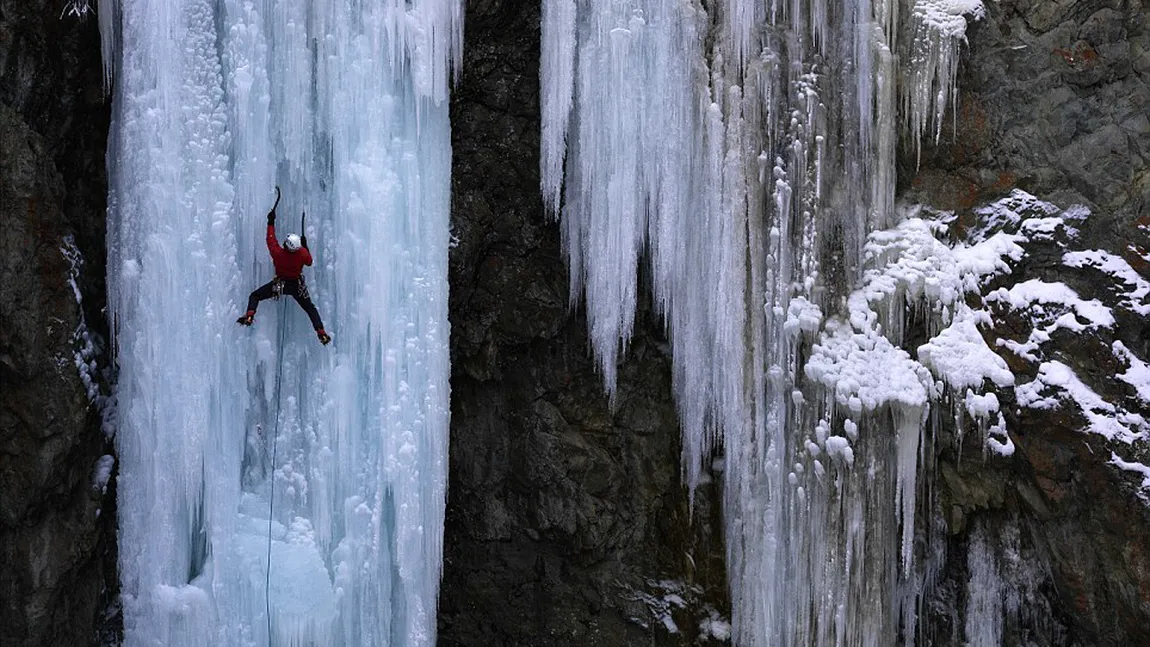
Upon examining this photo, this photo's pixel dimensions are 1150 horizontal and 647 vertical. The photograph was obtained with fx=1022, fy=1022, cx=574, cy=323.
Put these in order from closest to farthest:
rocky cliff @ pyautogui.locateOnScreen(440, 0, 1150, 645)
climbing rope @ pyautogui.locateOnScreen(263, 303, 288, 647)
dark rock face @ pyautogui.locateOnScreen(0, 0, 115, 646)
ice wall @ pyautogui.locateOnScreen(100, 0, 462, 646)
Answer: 1. dark rock face @ pyautogui.locateOnScreen(0, 0, 115, 646)
2. ice wall @ pyautogui.locateOnScreen(100, 0, 462, 646)
3. climbing rope @ pyautogui.locateOnScreen(263, 303, 288, 647)
4. rocky cliff @ pyautogui.locateOnScreen(440, 0, 1150, 645)

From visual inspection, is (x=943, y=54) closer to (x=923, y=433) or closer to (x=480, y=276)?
(x=923, y=433)

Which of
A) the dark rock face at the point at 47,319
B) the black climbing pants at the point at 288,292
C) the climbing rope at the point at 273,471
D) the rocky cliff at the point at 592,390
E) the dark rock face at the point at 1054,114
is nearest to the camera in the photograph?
the dark rock face at the point at 47,319

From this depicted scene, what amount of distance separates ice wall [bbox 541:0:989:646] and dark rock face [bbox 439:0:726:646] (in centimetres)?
40

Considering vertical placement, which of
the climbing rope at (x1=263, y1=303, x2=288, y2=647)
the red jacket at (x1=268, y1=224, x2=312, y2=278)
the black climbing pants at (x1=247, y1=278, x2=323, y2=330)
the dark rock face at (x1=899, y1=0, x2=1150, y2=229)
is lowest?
the climbing rope at (x1=263, y1=303, x2=288, y2=647)

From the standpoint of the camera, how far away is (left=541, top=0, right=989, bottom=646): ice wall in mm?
6895

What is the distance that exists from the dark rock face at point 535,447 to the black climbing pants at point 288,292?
140cm

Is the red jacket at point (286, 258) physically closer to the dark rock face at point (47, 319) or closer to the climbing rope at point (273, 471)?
the climbing rope at point (273, 471)

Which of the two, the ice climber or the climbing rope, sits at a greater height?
the ice climber

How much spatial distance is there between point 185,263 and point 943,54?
5.22 m


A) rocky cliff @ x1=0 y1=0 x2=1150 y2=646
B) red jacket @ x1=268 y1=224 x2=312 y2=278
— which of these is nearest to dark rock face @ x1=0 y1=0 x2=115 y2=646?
rocky cliff @ x1=0 y1=0 x2=1150 y2=646

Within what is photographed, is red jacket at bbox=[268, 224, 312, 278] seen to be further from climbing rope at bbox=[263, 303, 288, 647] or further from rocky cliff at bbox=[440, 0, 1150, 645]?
rocky cliff at bbox=[440, 0, 1150, 645]

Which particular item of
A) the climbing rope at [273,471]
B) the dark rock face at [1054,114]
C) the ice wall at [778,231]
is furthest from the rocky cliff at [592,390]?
the climbing rope at [273,471]

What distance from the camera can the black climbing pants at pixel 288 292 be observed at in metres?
6.21

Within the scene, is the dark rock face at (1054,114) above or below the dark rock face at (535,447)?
above
